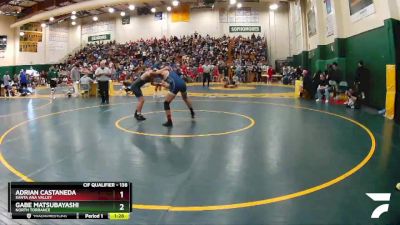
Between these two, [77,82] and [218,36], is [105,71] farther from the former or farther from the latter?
[218,36]

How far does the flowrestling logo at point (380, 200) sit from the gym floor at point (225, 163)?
5cm

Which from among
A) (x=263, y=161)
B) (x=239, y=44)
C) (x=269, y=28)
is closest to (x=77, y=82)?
(x=263, y=161)

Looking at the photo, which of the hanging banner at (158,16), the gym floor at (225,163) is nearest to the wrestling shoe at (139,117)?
the gym floor at (225,163)

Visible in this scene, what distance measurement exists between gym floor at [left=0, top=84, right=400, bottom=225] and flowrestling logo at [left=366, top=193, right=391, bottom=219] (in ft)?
0.17

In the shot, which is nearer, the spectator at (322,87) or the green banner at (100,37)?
the spectator at (322,87)

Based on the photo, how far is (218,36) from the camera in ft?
110

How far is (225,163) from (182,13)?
3082 cm

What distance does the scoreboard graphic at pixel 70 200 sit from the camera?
2949 millimetres

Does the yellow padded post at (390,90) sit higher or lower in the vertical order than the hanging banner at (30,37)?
lower

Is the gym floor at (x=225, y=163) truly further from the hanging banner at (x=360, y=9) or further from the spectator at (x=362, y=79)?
the hanging banner at (x=360, y=9)

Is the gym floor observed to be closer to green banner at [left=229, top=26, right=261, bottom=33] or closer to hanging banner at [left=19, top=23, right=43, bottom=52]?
green banner at [left=229, top=26, right=261, bottom=33]

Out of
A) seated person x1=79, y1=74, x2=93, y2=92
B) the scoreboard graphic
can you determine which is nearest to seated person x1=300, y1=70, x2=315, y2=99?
seated person x1=79, y1=74, x2=93, y2=92

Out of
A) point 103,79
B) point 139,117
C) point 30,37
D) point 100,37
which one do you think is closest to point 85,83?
point 103,79

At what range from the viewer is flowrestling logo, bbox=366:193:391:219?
346 centimetres
